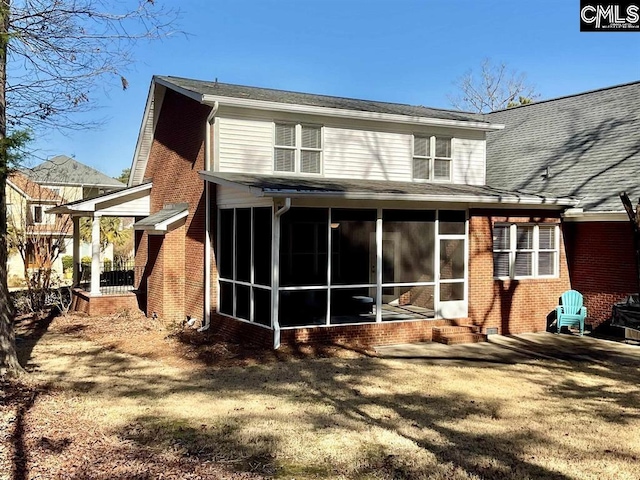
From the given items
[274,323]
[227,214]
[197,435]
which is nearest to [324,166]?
[227,214]

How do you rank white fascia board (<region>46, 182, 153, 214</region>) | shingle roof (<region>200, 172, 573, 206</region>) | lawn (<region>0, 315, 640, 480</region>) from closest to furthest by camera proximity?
1. lawn (<region>0, 315, 640, 480</region>)
2. shingle roof (<region>200, 172, 573, 206</region>)
3. white fascia board (<region>46, 182, 153, 214</region>)

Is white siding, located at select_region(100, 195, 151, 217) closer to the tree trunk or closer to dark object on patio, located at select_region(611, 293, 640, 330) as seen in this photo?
the tree trunk


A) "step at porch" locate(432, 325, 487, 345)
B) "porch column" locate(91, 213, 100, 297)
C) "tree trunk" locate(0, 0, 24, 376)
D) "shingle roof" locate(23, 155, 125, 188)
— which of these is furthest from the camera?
"shingle roof" locate(23, 155, 125, 188)

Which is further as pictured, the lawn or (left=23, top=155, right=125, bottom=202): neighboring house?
(left=23, top=155, right=125, bottom=202): neighboring house

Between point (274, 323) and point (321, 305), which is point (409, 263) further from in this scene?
point (274, 323)

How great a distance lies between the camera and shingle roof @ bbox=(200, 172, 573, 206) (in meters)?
10.9

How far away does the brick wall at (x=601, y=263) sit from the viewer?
13.7 meters

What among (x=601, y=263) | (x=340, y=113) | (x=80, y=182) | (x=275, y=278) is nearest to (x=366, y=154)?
(x=340, y=113)

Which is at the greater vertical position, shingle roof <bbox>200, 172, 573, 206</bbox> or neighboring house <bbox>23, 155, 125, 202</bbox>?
neighboring house <bbox>23, 155, 125, 202</bbox>

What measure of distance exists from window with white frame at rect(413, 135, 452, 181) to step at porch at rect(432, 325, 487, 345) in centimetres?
451

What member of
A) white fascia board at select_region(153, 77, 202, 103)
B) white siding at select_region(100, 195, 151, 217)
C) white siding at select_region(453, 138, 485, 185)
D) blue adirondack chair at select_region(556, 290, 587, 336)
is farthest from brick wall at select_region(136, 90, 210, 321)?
blue adirondack chair at select_region(556, 290, 587, 336)

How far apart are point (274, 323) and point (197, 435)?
471 cm

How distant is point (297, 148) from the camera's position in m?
14.1

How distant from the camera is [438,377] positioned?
385 inches
